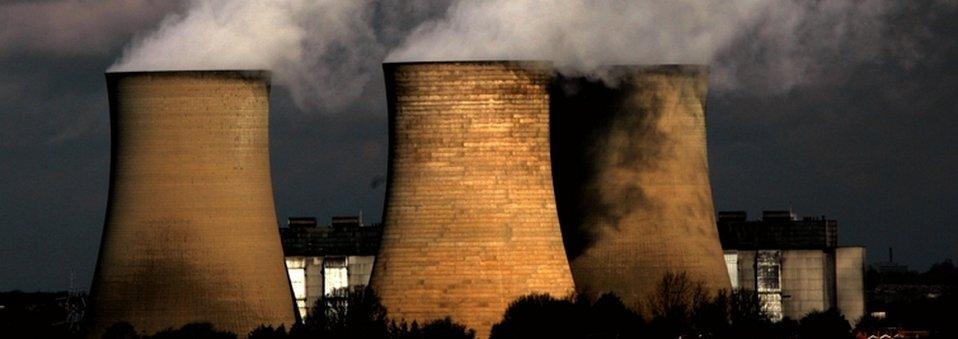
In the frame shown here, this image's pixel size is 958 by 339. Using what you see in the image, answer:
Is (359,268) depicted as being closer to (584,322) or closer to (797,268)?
(797,268)

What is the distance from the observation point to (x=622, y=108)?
42281 mm

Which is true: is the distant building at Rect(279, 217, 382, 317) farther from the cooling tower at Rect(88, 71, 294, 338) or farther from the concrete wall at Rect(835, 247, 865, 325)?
the cooling tower at Rect(88, 71, 294, 338)

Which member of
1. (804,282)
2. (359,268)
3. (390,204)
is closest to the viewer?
(390,204)

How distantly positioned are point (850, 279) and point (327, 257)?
9677mm

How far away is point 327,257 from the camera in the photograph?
5156 cm

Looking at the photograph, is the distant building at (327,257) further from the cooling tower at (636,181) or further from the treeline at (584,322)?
the cooling tower at (636,181)

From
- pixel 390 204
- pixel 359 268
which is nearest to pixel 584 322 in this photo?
pixel 390 204

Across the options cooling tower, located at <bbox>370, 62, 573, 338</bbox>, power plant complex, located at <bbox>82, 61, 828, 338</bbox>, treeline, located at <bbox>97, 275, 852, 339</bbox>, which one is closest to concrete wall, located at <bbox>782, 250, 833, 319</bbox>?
treeline, located at <bbox>97, 275, 852, 339</bbox>

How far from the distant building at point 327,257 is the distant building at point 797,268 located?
6.70 m

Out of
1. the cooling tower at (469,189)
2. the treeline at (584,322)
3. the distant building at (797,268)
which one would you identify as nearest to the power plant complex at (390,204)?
the cooling tower at (469,189)

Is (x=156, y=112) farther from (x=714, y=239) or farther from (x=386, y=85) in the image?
(x=714, y=239)

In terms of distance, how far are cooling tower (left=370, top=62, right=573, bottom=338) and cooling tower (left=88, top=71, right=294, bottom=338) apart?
2.24 meters

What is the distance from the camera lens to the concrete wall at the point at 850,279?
51812 mm

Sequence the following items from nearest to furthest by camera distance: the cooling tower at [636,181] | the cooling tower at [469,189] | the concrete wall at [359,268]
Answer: the cooling tower at [469,189]
the cooling tower at [636,181]
the concrete wall at [359,268]
